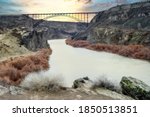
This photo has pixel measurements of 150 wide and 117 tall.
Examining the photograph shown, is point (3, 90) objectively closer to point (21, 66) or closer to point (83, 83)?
point (21, 66)

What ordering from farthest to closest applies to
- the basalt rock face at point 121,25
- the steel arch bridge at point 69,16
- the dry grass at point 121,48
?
1. the basalt rock face at point 121,25
2. the steel arch bridge at point 69,16
3. the dry grass at point 121,48

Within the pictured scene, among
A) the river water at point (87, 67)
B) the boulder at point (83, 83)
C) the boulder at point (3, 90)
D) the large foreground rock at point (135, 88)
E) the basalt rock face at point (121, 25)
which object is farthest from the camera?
the basalt rock face at point (121, 25)

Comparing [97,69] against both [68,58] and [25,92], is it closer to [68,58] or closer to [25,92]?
[68,58]

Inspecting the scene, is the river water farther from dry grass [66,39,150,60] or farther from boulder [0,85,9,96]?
boulder [0,85,9,96]

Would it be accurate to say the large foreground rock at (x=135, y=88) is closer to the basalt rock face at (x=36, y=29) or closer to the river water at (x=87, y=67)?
the river water at (x=87, y=67)

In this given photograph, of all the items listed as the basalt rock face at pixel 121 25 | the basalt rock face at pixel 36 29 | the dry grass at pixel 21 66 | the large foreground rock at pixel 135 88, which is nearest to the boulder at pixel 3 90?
the dry grass at pixel 21 66
